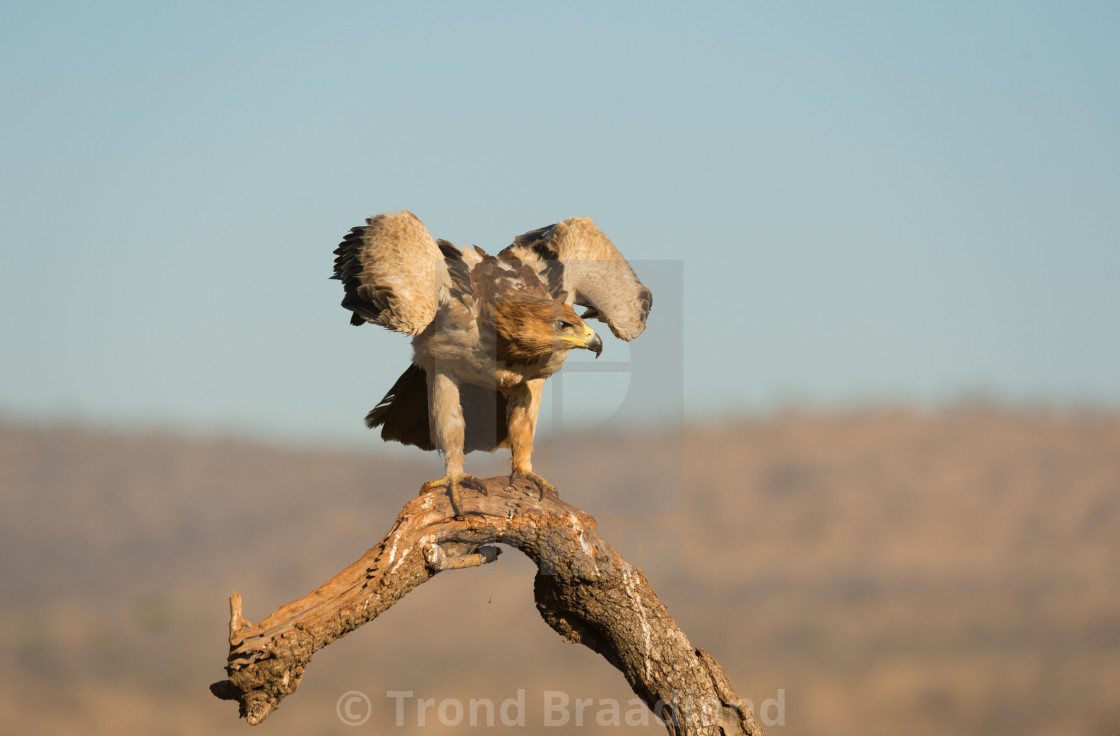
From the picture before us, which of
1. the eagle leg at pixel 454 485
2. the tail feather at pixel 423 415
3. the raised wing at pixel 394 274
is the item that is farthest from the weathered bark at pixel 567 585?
the raised wing at pixel 394 274

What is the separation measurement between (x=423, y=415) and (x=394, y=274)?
1.30 meters

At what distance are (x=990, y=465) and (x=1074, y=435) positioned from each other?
165 inches

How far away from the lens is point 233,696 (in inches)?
183

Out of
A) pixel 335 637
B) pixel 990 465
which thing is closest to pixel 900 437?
pixel 990 465

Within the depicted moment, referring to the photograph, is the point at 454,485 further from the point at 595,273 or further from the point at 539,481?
the point at 595,273

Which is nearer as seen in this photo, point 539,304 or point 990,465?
point 539,304

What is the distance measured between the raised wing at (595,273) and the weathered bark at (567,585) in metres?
1.65

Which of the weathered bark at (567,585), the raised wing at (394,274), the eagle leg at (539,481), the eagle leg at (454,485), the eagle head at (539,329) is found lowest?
the weathered bark at (567,585)

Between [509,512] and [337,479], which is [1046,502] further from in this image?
[509,512]

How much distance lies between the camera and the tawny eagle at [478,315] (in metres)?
6.15

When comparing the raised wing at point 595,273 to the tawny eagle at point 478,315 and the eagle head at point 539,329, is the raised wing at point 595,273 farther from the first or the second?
the eagle head at point 539,329

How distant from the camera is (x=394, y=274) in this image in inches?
247

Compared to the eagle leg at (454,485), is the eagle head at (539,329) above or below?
above

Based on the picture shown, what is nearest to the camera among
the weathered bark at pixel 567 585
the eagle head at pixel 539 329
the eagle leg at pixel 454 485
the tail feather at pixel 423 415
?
the weathered bark at pixel 567 585
